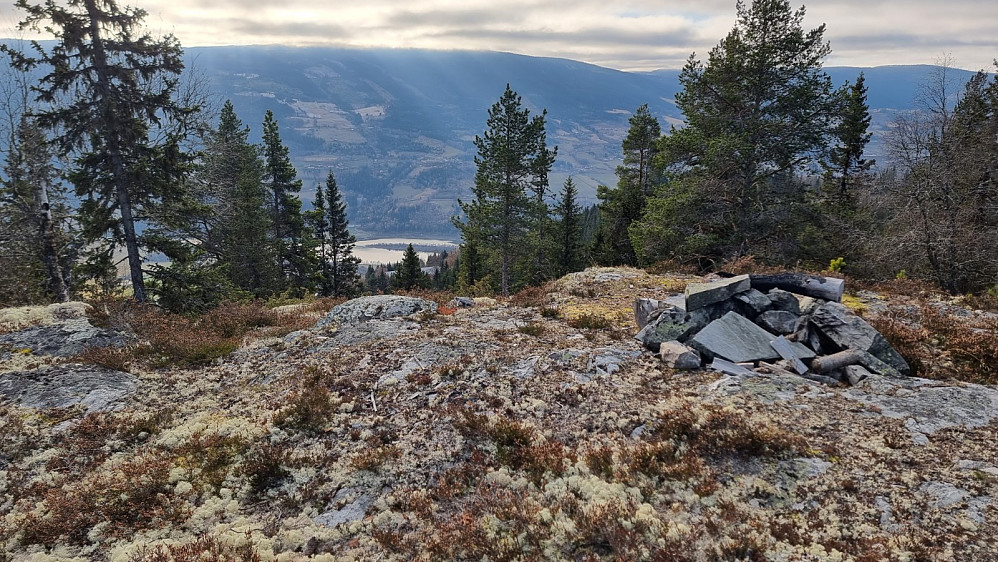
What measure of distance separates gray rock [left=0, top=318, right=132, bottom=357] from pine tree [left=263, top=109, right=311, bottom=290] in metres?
28.3

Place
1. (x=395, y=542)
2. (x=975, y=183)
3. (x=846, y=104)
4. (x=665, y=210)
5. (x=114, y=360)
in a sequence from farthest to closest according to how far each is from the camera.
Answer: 1. (x=665, y=210)
2. (x=975, y=183)
3. (x=846, y=104)
4. (x=114, y=360)
5. (x=395, y=542)

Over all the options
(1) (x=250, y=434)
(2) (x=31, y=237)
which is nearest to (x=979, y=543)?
(1) (x=250, y=434)

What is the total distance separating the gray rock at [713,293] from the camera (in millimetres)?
9789

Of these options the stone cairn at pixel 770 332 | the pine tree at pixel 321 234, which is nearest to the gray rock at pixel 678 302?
the stone cairn at pixel 770 332

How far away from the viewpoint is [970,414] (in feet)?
18.9

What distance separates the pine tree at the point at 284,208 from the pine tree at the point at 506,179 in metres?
17.8

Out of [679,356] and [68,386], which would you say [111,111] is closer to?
[68,386]

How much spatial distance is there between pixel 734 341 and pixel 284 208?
137 feet

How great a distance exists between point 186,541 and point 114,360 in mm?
7297

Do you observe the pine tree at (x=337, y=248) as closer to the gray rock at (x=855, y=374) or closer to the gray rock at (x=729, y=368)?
the gray rock at (x=729, y=368)

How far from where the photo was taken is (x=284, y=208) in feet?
136

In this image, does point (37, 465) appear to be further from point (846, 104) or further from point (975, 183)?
point (975, 183)

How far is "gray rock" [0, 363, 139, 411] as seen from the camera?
27.1 ft

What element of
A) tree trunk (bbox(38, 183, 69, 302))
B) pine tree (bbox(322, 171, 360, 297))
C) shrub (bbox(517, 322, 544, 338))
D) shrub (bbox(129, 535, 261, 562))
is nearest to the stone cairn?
shrub (bbox(517, 322, 544, 338))
